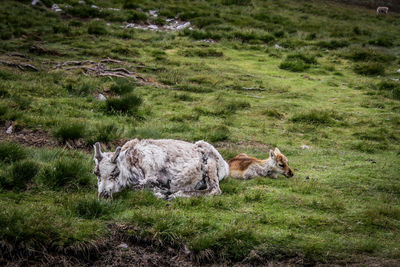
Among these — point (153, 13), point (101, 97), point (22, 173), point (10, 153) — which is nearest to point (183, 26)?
point (153, 13)

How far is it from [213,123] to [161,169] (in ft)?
20.1

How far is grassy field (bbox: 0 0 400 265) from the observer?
6.48 metres

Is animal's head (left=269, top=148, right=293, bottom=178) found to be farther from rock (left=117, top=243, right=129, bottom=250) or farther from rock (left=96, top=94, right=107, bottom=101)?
rock (left=96, top=94, right=107, bottom=101)

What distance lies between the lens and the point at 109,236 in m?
6.43

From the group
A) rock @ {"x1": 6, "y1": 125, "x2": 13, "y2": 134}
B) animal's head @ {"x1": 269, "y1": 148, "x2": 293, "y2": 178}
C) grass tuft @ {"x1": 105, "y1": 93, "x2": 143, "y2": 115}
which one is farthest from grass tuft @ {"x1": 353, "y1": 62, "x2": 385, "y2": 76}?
rock @ {"x1": 6, "y1": 125, "x2": 13, "y2": 134}

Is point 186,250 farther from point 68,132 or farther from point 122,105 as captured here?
point 122,105

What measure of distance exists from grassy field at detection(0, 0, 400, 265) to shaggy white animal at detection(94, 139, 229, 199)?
34 centimetres

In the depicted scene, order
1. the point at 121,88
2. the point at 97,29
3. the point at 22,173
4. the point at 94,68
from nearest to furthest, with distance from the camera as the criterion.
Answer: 1. the point at 22,173
2. the point at 121,88
3. the point at 94,68
4. the point at 97,29

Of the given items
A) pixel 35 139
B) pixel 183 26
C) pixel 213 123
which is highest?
pixel 183 26

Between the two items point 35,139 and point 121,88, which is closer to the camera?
point 35,139

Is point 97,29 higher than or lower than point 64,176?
higher

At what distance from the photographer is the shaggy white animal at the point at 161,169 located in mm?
7520

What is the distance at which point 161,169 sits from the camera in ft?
26.5

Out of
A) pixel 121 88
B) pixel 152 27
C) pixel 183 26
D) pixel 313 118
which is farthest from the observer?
pixel 183 26
